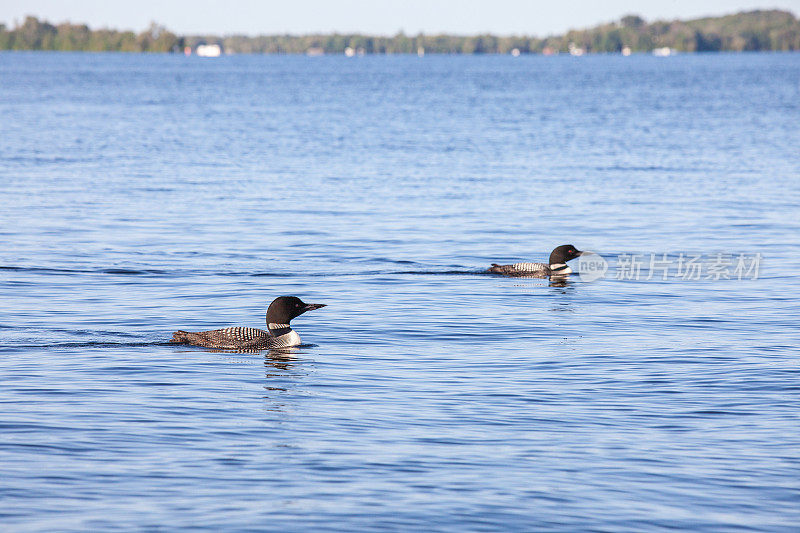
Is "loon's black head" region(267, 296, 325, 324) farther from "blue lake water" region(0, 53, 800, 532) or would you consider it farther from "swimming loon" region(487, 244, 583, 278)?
"swimming loon" region(487, 244, 583, 278)

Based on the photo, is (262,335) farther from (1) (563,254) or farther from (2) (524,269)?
(1) (563,254)

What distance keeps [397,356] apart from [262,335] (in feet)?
7.73

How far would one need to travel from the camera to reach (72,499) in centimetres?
1224

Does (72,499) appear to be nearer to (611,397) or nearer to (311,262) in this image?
(611,397)

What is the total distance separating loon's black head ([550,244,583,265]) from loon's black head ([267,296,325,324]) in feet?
29.4

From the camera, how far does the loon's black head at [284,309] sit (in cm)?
1917

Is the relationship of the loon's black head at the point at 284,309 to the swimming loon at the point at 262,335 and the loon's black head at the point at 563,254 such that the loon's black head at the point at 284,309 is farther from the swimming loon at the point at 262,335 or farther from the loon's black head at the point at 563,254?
the loon's black head at the point at 563,254

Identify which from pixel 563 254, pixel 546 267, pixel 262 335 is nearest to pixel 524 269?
pixel 546 267

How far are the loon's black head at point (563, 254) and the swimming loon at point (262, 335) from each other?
897 centimetres

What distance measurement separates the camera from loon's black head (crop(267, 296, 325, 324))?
755 inches

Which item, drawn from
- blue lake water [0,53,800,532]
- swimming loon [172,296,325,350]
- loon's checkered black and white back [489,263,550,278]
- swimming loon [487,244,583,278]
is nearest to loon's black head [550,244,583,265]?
swimming loon [487,244,583,278]

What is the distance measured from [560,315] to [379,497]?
1102 cm

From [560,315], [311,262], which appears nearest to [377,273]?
[311,262]

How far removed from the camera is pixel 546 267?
1061 inches
